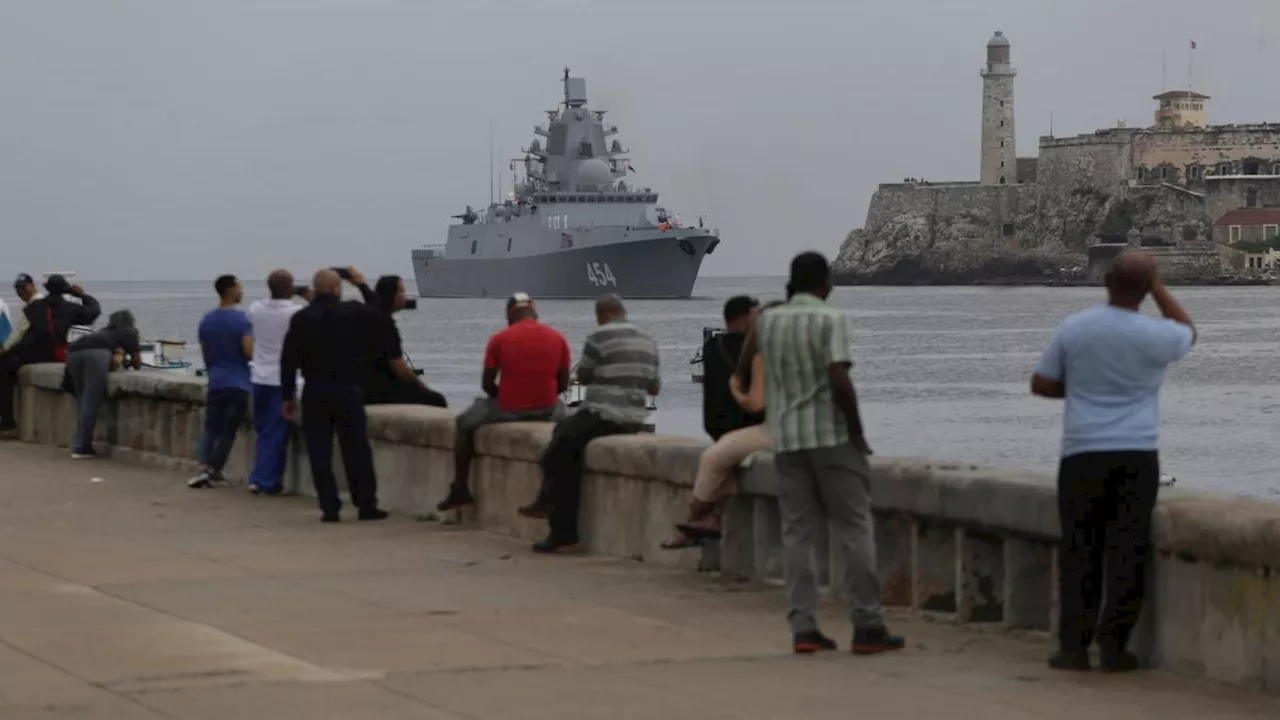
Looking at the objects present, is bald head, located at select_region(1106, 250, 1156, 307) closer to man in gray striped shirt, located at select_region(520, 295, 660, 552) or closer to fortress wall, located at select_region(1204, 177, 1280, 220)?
man in gray striped shirt, located at select_region(520, 295, 660, 552)

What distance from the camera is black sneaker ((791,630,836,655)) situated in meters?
7.89

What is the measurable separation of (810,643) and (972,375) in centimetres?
6076

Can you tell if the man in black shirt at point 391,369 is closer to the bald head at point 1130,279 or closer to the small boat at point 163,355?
the bald head at point 1130,279

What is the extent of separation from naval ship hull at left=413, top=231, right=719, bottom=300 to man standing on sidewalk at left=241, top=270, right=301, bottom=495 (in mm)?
99591

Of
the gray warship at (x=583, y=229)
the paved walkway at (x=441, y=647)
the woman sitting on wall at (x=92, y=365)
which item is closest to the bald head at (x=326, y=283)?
the paved walkway at (x=441, y=647)

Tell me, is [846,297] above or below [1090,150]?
below

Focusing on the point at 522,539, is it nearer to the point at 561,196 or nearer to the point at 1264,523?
the point at 1264,523

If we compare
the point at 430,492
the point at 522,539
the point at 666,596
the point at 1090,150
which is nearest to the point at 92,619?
the point at 666,596

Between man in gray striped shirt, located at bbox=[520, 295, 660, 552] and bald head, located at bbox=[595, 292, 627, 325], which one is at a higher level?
bald head, located at bbox=[595, 292, 627, 325]

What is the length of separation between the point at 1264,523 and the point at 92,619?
173 inches

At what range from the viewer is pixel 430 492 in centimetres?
1268

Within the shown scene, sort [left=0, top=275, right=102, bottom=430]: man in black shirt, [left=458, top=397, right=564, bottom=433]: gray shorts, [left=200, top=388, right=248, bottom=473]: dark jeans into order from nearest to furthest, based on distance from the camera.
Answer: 1. [left=458, top=397, right=564, bottom=433]: gray shorts
2. [left=200, top=388, right=248, bottom=473]: dark jeans
3. [left=0, top=275, right=102, bottom=430]: man in black shirt

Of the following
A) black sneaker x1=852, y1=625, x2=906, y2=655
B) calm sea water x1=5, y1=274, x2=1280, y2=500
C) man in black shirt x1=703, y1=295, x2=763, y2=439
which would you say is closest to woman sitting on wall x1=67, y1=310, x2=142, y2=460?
man in black shirt x1=703, y1=295, x2=763, y2=439

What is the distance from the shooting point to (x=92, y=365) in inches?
663
